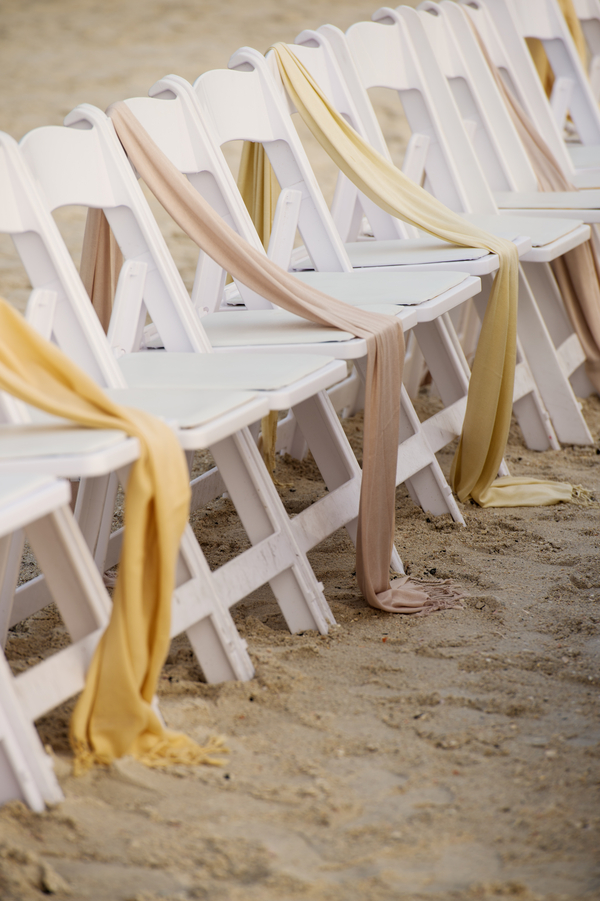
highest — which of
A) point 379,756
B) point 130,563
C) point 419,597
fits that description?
point 130,563

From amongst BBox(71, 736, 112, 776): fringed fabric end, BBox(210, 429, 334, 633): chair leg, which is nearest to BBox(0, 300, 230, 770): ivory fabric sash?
BBox(71, 736, 112, 776): fringed fabric end

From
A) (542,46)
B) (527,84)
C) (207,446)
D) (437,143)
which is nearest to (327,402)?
(207,446)

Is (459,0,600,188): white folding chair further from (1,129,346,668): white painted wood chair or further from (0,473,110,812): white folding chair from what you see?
(0,473,110,812): white folding chair

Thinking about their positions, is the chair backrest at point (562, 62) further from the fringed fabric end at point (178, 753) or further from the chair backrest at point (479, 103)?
the fringed fabric end at point (178, 753)

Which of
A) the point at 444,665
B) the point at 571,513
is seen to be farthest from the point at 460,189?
the point at 444,665

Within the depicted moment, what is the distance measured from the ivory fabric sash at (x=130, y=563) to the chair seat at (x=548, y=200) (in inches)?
103

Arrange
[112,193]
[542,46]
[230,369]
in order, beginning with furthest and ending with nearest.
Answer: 1. [542,46]
2. [112,193]
3. [230,369]

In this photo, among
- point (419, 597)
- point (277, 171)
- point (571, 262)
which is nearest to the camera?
point (419, 597)

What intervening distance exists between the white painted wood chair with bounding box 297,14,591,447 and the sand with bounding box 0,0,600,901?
0.83m

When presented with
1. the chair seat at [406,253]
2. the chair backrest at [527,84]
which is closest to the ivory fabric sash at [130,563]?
the chair seat at [406,253]

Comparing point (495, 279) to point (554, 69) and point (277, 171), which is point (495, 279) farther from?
point (554, 69)

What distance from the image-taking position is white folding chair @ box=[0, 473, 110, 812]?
1.56 meters

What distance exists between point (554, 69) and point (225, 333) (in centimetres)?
326

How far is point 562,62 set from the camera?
4.98 m
